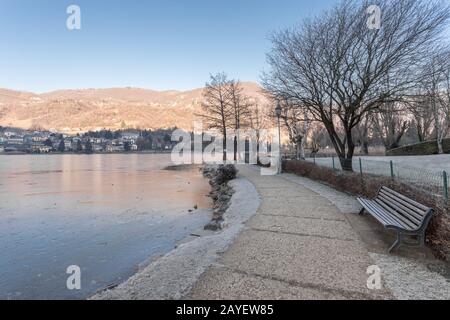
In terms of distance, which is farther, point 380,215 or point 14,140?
point 14,140

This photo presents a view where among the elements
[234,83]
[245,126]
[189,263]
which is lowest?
[189,263]

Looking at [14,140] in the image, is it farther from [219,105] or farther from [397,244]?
[397,244]

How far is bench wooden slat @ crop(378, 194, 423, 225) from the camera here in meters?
5.10

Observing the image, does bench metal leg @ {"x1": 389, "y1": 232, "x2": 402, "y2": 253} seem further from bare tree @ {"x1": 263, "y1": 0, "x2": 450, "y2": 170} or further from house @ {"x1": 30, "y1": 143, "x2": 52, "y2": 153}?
house @ {"x1": 30, "y1": 143, "x2": 52, "y2": 153}

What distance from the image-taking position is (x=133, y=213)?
13344 millimetres

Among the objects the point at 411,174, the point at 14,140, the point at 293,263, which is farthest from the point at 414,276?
the point at 14,140

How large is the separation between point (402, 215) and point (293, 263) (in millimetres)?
2940

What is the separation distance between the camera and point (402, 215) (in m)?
5.90

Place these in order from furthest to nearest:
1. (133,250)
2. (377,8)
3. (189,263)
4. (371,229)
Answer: (377,8) → (133,250) → (371,229) → (189,263)

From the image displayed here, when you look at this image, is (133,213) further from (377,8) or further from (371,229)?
(377,8)

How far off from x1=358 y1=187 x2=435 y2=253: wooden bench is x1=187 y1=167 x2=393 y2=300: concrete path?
66 cm

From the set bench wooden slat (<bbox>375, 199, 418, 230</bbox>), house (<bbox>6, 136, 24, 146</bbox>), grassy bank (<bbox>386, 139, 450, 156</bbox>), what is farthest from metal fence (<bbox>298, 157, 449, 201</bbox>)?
house (<bbox>6, 136, 24, 146</bbox>)
